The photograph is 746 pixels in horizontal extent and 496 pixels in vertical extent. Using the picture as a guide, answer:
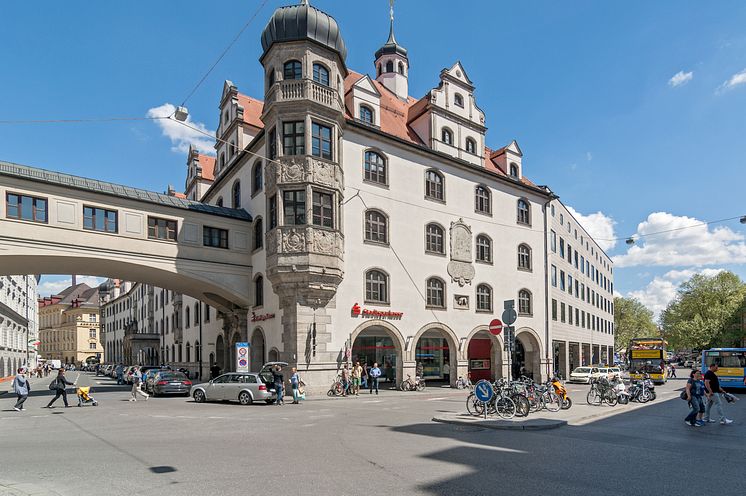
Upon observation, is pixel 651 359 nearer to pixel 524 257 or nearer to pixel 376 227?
pixel 524 257

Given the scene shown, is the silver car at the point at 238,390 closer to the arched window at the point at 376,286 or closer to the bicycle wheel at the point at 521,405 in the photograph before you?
the arched window at the point at 376,286

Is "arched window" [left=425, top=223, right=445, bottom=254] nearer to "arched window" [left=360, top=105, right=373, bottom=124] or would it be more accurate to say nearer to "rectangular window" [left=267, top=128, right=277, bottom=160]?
"arched window" [left=360, top=105, right=373, bottom=124]

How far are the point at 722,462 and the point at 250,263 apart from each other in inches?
1017

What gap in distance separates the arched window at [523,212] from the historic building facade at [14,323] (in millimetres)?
44859

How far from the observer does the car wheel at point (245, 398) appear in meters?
23.0

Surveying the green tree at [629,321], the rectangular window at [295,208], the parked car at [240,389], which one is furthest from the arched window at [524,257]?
the green tree at [629,321]

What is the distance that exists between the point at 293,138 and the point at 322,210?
3941 mm

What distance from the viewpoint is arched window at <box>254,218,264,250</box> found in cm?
3116

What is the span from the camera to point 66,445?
1203cm

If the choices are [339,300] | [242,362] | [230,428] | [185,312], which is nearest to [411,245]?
[339,300]

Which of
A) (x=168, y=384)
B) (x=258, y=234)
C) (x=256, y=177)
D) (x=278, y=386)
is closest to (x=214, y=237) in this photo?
(x=258, y=234)

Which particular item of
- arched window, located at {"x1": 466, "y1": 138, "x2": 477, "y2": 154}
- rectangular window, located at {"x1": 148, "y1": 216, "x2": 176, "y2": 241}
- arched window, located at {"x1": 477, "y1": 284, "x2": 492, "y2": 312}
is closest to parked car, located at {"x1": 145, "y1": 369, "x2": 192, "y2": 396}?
rectangular window, located at {"x1": 148, "y1": 216, "x2": 176, "y2": 241}

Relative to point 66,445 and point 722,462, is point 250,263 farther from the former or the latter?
point 722,462

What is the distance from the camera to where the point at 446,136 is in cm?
3634
